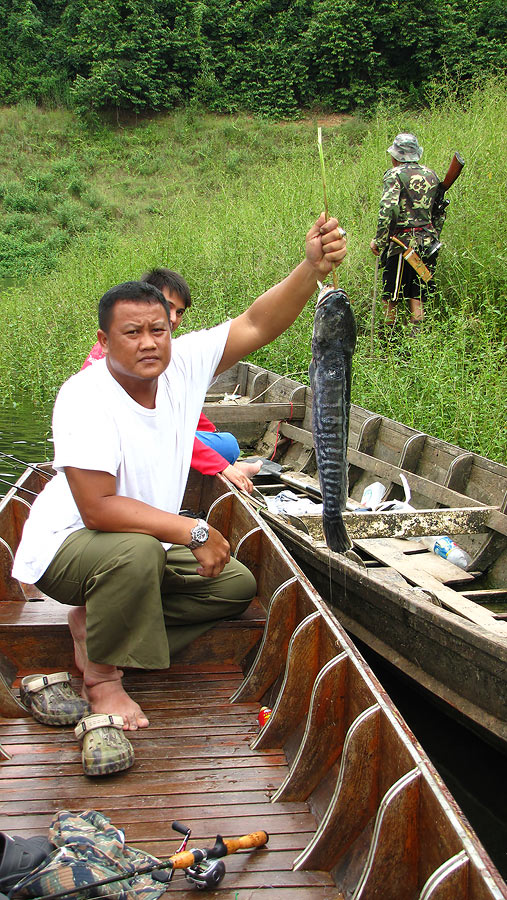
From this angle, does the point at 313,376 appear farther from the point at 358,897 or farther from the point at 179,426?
the point at 358,897

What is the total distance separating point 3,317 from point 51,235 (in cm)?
1141

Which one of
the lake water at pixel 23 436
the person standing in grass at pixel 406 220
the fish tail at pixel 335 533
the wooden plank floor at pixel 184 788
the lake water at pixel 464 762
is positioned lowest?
the lake water at pixel 464 762

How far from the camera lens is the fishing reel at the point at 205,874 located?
2.24 m

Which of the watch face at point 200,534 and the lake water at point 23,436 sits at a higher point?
the watch face at point 200,534

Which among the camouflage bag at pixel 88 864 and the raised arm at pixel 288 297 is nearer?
the camouflage bag at pixel 88 864

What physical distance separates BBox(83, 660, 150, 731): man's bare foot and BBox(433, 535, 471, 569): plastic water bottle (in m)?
2.56

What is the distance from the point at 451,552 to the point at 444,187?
550 cm

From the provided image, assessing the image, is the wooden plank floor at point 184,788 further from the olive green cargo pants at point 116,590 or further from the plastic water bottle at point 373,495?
the plastic water bottle at point 373,495

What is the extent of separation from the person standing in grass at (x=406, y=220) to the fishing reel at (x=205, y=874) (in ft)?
23.2

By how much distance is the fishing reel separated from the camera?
88.3 inches

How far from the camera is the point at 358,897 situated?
209cm

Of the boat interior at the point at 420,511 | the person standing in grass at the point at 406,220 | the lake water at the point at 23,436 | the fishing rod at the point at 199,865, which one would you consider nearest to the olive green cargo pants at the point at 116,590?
the fishing rod at the point at 199,865

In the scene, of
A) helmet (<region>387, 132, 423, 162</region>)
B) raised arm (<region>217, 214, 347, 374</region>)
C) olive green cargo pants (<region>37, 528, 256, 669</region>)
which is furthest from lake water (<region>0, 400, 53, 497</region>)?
olive green cargo pants (<region>37, 528, 256, 669</region>)

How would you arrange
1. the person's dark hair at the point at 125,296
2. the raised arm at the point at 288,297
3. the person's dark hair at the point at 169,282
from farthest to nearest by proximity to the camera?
the person's dark hair at the point at 169,282 < the person's dark hair at the point at 125,296 < the raised arm at the point at 288,297
